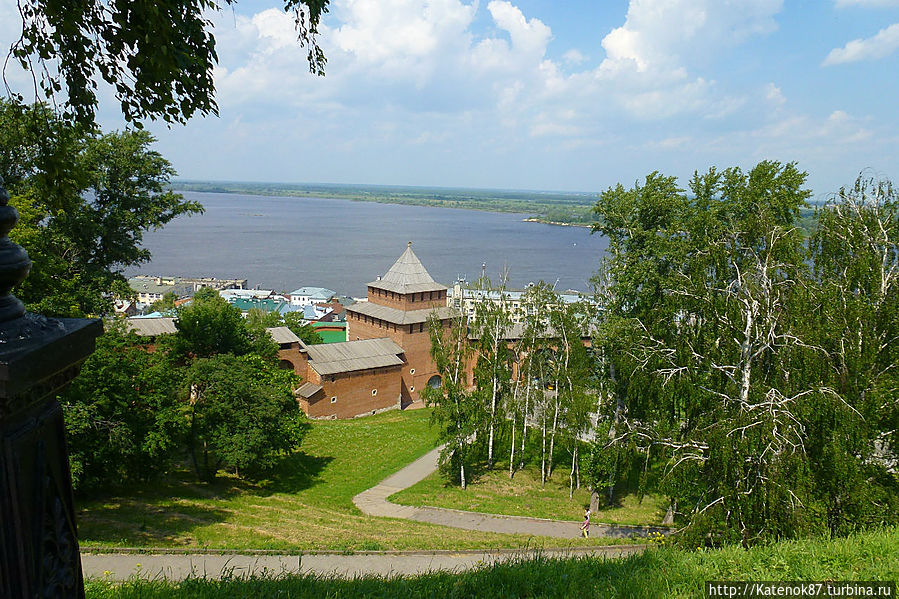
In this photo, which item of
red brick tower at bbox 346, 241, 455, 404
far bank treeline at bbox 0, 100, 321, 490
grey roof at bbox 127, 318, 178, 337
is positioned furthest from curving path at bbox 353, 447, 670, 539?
red brick tower at bbox 346, 241, 455, 404

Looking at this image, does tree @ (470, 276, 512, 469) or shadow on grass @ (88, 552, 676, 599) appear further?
tree @ (470, 276, 512, 469)

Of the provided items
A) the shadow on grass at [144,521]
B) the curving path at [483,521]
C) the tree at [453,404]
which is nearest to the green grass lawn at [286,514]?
the shadow on grass at [144,521]

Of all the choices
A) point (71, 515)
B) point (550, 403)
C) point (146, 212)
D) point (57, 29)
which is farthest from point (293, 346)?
point (71, 515)

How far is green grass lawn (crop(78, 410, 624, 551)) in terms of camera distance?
10.4m

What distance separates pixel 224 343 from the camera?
62.0 ft

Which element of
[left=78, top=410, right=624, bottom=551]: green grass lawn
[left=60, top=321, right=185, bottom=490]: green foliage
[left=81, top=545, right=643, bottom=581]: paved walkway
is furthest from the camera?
[left=60, top=321, right=185, bottom=490]: green foliage

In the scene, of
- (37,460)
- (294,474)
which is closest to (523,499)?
(294,474)

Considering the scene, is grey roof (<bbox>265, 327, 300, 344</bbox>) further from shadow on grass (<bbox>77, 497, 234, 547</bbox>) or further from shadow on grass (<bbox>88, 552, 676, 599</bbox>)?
shadow on grass (<bbox>88, 552, 676, 599</bbox>)

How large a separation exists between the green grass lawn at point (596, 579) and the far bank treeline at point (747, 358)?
319cm

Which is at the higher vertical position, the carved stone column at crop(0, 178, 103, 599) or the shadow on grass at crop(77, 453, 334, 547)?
the carved stone column at crop(0, 178, 103, 599)

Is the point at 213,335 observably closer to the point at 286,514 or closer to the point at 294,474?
the point at 294,474

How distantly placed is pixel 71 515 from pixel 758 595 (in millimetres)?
4499

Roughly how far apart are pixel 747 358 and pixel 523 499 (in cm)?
893

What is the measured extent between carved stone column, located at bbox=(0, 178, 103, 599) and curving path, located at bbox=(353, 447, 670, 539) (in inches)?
500
